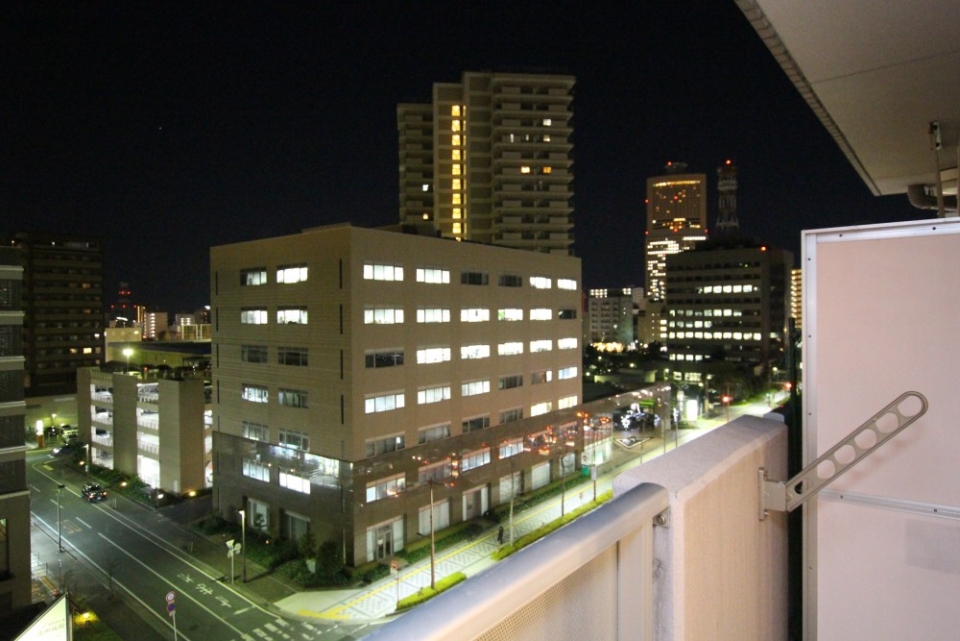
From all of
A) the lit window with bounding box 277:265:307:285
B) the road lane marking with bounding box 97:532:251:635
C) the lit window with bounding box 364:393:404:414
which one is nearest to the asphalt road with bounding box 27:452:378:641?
the road lane marking with bounding box 97:532:251:635

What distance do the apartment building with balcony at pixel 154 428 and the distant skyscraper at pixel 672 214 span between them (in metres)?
126

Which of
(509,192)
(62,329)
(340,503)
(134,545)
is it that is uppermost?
(509,192)

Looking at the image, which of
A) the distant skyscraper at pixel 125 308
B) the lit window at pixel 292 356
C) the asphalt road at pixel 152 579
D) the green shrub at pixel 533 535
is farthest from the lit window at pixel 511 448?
the distant skyscraper at pixel 125 308

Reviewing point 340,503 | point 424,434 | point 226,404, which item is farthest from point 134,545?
point 424,434

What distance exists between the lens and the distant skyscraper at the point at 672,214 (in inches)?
5636

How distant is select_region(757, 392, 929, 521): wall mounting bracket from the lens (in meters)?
1.84

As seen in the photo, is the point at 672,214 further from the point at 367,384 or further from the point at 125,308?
the point at 367,384

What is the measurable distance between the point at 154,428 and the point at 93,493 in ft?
11.3

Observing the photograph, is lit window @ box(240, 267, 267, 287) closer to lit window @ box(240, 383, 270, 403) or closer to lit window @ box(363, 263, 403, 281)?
lit window @ box(240, 383, 270, 403)

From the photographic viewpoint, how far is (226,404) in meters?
21.0

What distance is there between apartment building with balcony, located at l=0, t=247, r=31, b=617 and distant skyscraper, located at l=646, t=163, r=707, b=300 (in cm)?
13702

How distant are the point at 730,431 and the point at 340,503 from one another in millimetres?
16626

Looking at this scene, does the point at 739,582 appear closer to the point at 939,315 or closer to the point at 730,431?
the point at 730,431

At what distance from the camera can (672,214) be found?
476 feet
